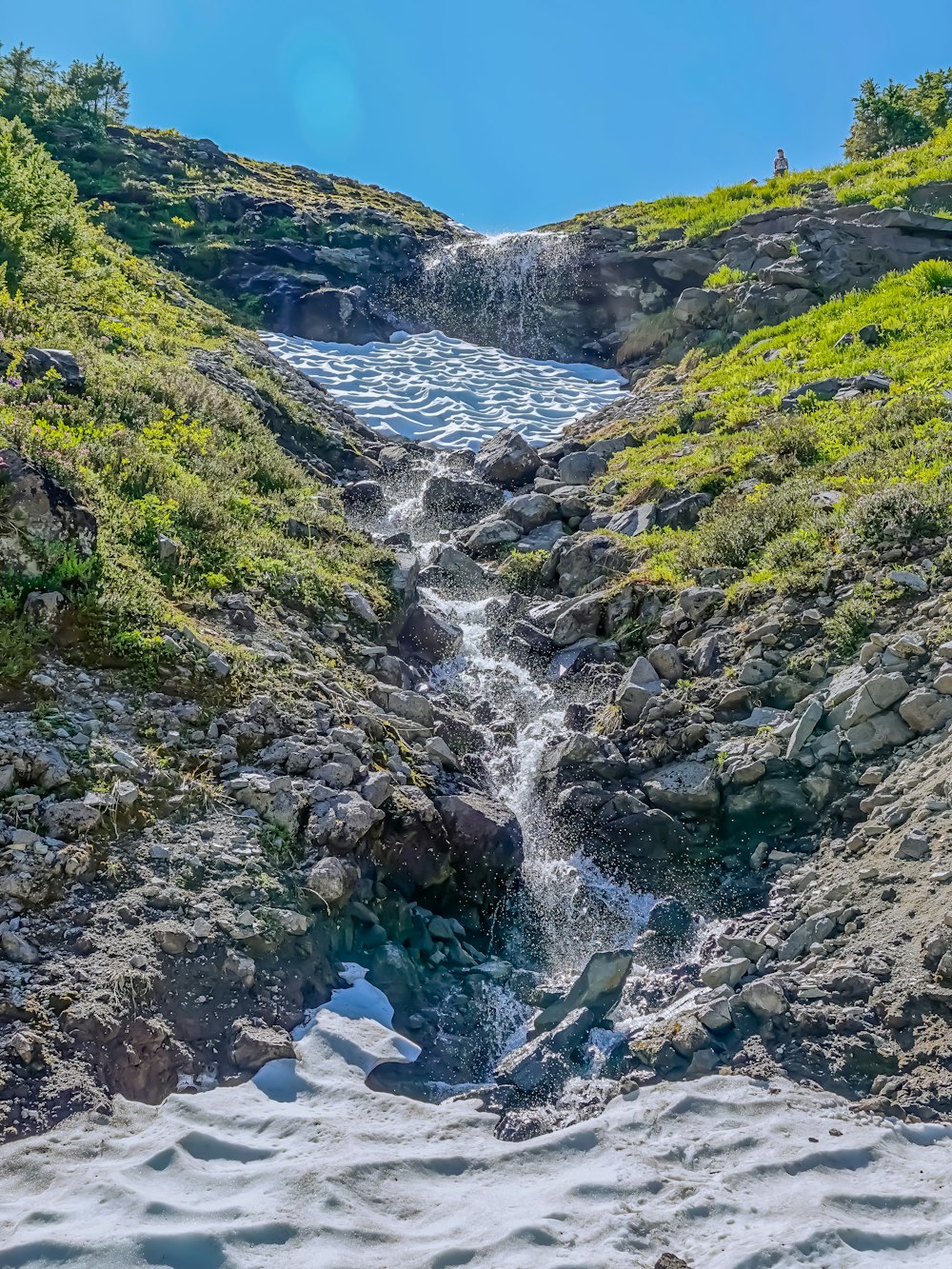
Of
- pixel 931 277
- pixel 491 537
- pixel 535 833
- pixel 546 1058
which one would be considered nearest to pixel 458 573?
pixel 491 537

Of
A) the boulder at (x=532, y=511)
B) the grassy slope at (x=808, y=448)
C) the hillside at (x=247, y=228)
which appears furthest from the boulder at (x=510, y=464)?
the hillside at (x=247, y=228)

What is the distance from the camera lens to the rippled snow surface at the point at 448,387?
2006cm

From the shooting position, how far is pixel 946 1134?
4074 mm

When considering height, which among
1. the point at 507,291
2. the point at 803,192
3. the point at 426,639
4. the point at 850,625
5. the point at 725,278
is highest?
the point at 803,192

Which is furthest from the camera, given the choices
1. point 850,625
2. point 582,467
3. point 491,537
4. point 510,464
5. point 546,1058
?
point 510,464

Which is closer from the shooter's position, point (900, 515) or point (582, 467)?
point (900, 515)

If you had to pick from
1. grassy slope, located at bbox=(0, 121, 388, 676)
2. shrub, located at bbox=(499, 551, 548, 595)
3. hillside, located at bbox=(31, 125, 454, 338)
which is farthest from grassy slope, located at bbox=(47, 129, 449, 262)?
shrub, located at bbox=(499, 551, 548, 595)

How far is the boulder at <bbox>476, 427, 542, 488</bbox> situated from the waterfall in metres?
9.92

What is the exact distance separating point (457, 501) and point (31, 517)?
31.1 ft

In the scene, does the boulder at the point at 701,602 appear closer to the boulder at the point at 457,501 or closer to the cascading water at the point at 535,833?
the cascading water at the point at 535,833

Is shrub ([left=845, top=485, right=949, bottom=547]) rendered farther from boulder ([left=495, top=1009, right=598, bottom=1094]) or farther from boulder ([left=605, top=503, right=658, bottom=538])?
boulder ([left=495, top=1009, right=598, bottom=1094])

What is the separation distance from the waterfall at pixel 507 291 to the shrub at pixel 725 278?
16.0 feet

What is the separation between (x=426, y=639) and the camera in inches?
422

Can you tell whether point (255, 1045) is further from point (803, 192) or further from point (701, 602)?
point (803, 192)
